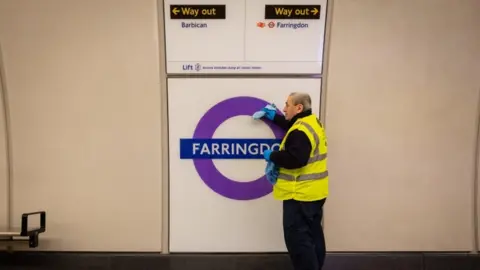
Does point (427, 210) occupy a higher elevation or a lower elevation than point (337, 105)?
lower

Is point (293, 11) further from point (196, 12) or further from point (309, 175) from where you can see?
point (309, 175)

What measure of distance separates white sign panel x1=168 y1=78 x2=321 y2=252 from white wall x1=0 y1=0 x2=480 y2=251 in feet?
0.60

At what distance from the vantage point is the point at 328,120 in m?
3.38

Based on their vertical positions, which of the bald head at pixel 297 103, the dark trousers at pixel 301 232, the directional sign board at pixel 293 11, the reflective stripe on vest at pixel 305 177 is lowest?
the dark trousers at pixel 301 232

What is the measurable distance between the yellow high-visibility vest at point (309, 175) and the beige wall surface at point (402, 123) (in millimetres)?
464

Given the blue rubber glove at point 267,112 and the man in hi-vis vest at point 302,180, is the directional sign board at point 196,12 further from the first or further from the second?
the man in hi-vis vest at point 302,180

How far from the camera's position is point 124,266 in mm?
3389

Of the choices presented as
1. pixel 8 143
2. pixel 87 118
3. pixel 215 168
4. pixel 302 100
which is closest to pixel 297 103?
pixel 302 100

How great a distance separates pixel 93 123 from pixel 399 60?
2482 mm

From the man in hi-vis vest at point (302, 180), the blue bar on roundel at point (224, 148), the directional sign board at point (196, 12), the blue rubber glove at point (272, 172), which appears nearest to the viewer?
the man in hi-vis vest at point (302, 180)

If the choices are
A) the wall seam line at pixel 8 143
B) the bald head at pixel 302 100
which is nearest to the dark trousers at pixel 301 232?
the bald head at pixel 302 100

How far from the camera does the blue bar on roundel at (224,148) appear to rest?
338 cm

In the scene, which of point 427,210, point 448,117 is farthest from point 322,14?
point 427,210

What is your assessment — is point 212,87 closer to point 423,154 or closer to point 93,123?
point 93,123
